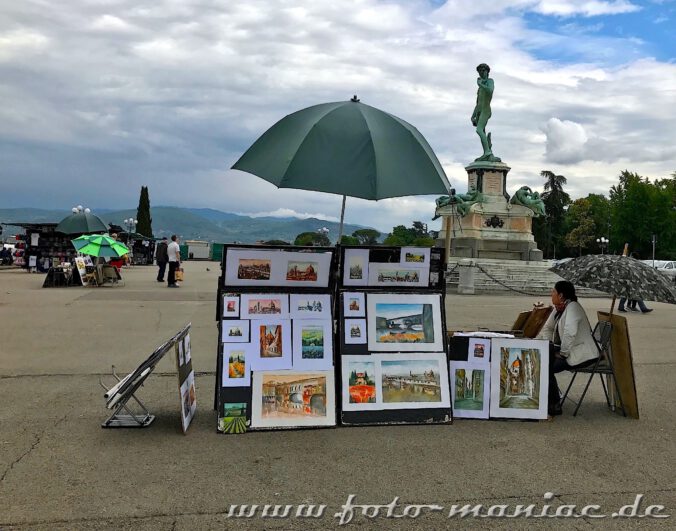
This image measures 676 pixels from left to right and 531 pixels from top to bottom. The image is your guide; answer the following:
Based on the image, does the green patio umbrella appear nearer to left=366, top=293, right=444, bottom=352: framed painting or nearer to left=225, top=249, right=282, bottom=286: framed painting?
left=225, top=249, right=282, bottom=286: framed painting

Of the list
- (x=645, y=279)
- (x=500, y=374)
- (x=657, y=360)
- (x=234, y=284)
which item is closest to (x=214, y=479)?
(x=234, y=284)

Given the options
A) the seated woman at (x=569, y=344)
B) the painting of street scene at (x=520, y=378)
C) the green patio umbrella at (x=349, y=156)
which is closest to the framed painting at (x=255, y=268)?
the green patio umbrella at (x=349, y=156)

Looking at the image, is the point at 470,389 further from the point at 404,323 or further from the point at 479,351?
the point at 404,323

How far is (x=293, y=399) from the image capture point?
5867mm

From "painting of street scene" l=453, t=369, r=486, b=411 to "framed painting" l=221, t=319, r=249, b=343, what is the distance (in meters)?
2.08

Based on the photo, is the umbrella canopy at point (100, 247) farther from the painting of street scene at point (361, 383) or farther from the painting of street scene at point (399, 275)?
the painting of street scene at point (361, 383)

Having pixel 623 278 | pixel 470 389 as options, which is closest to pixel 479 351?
pixel 470 389

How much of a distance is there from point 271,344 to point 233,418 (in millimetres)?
747

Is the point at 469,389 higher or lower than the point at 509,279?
lower

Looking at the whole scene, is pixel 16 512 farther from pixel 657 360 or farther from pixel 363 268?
pixel 657 360

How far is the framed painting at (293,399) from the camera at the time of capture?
5.77m

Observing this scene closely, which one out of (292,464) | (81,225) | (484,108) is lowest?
(292,464)

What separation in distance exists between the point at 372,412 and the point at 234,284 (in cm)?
175

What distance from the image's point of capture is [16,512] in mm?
3984
